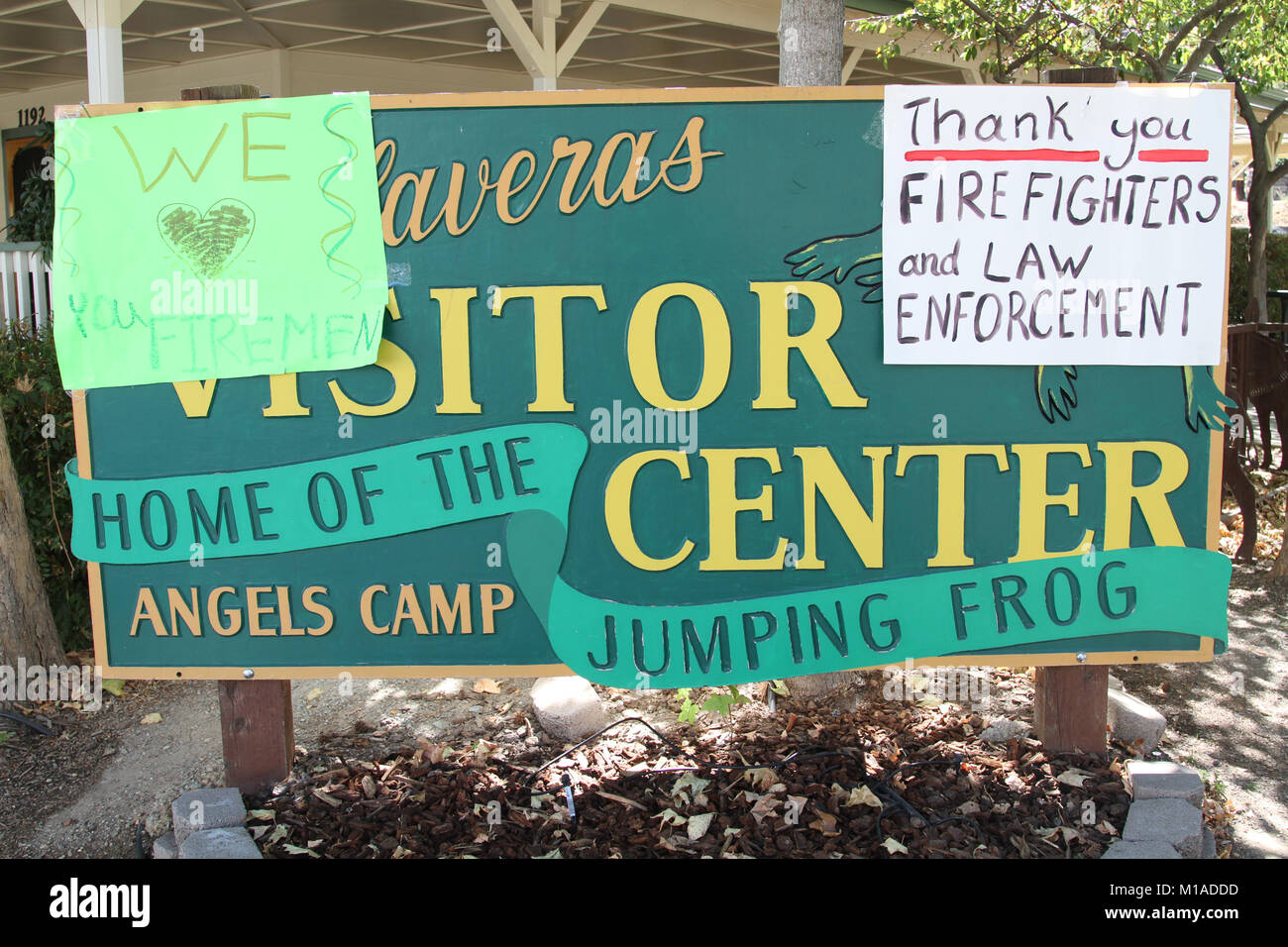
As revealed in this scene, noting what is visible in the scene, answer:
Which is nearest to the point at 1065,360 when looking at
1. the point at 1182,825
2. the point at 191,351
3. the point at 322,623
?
the point at 1182,825

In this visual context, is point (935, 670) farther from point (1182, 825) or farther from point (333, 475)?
point (333, 475)

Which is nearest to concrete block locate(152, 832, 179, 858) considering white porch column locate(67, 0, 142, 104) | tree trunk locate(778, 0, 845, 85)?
tree trunk locate(778, 0, 845, 85)

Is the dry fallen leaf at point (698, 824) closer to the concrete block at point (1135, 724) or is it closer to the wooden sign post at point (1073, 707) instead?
the wooden sign post at point (1073, 707)

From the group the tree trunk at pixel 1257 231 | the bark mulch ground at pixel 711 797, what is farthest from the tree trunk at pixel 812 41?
the tree trunk at pixel 1257 231

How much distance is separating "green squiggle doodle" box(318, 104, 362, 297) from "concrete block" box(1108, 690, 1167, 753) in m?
3.05

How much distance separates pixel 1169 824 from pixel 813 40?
2.95m

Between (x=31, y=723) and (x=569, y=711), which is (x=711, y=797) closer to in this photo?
(x=569, y=711)

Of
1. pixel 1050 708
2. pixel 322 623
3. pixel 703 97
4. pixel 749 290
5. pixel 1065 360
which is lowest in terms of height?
pixel 1050 708

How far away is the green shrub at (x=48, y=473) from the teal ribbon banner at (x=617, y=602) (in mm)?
1967

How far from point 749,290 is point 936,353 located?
58cm

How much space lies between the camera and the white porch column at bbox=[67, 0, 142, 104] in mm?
6656

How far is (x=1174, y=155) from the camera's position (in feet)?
9.85

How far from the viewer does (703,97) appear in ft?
9.84

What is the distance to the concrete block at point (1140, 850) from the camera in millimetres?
3018
